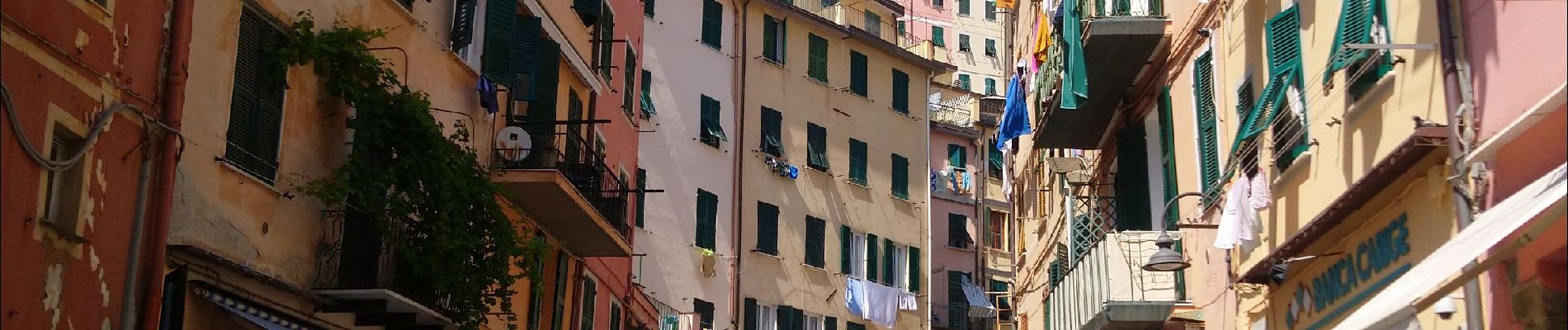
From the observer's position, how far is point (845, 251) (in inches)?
1786

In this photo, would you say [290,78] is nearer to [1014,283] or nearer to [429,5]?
[429,5]

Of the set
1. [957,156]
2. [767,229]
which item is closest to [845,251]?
[767,229]

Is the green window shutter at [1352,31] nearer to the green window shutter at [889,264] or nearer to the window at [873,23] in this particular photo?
the green window shutter at [889,264]

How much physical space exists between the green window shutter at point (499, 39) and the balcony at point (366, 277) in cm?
384

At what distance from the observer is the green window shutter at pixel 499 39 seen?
21750 mm

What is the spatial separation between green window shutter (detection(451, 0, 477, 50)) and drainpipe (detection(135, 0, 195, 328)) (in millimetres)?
6093

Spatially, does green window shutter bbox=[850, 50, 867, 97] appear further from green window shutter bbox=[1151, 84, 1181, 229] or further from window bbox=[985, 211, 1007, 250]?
green window shutter bbox=[1151, 84, 1181, 229]

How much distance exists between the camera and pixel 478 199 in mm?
19062

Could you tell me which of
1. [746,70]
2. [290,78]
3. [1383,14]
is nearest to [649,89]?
[746,70]

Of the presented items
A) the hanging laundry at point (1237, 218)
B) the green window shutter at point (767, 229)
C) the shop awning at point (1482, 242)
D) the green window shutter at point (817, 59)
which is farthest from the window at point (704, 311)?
the shop awning at point (1482, 242)

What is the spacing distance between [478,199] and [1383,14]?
9.29 meters

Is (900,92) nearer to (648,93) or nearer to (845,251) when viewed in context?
(845,251)

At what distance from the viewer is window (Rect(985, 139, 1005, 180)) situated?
6056 cm

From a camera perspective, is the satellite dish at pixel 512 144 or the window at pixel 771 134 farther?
the window at pixel 771 134
